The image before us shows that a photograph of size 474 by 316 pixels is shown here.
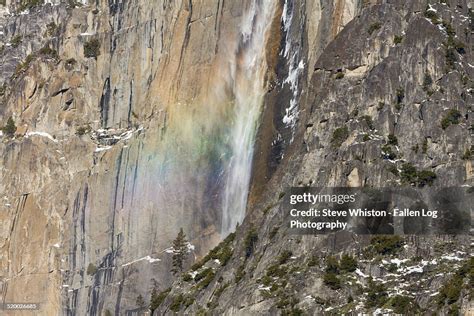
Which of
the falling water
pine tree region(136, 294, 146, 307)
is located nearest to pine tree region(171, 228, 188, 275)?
the falling water

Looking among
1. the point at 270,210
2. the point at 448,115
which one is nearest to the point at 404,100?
the point at 448,115

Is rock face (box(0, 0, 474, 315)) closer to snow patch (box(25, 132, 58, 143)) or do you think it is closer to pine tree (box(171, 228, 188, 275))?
snow patch (box(25, 132, 58, 143))

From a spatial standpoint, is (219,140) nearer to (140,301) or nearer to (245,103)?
(245,103)

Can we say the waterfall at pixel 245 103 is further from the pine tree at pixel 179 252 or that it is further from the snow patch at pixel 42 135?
the snow patch at pixel 42 135

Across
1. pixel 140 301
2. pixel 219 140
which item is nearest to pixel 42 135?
pixel 219 140

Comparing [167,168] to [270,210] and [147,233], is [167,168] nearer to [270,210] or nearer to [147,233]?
[147,233]

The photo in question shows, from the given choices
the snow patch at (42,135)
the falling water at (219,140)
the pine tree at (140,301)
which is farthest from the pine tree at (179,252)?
the snow patch at (42,135)
